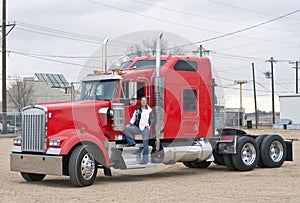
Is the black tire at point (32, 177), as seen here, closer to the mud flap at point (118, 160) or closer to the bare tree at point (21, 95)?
the mud flap at point (118, 160)

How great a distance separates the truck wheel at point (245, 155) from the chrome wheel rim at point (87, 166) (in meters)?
5.04

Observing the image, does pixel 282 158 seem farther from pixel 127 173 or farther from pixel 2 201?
pixel 2 201

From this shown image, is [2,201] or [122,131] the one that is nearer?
[2,201]

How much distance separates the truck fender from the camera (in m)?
13.4

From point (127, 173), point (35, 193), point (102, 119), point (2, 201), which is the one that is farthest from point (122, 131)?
point (2, 201)

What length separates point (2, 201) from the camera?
37.1ft

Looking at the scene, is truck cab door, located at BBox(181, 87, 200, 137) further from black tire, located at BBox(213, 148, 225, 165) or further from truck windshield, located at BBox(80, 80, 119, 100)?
truck windshield, located at BBox(80, 80, 119, 100)

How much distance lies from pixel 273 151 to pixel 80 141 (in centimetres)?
739

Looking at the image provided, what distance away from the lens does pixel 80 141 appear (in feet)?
44.7

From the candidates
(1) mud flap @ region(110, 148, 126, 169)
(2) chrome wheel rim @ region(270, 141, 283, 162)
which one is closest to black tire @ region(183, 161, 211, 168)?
(2) chrome wheel rim @ region(270, 141, 283, 162)

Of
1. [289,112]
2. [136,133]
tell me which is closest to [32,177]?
[136,133]

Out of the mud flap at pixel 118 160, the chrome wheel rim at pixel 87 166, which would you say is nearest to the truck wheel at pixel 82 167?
the chrome wheel rim at pixel 87 166

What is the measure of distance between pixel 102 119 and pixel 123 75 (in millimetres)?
1352

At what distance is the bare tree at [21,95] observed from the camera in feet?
273
